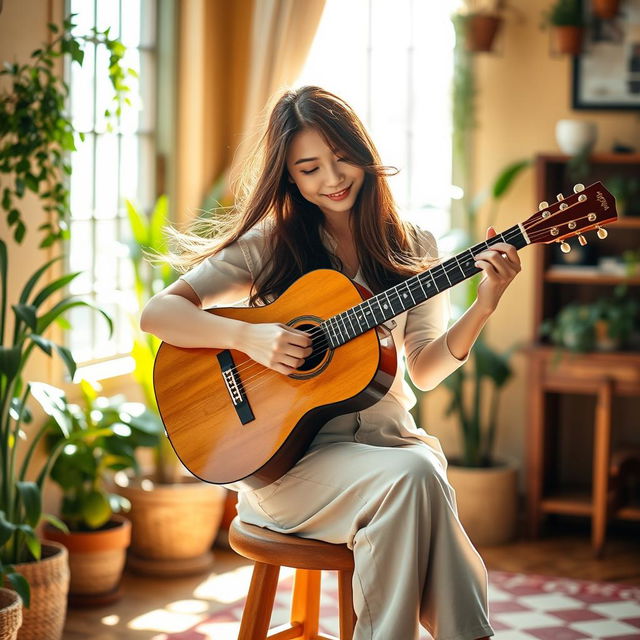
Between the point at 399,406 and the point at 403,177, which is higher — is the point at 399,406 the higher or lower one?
the lower one

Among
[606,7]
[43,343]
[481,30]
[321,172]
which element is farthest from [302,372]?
[606,7]

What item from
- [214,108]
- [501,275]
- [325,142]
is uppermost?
[214,108]

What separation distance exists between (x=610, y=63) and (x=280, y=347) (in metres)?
2.51

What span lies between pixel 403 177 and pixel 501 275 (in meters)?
2.41

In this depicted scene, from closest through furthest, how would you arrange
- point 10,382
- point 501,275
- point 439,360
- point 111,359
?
point 501,275
point 439,360
point 10,382
point 111,359

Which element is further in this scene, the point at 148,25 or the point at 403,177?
the point at 403,177

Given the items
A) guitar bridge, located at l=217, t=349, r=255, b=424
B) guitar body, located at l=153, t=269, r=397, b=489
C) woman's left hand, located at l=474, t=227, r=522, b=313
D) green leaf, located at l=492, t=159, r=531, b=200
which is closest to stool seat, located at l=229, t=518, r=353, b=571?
guitar body, located at l=153, t=269, r=397, b=489

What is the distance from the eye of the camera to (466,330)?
2.10 m

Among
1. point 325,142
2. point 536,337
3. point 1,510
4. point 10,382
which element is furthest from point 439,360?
point 536,337

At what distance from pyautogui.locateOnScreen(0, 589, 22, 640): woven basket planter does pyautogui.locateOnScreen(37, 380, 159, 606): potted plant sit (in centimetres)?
63

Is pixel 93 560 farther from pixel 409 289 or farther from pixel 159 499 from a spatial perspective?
pixel 409 289

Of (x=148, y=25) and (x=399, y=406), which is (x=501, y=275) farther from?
(x=148, y=25)

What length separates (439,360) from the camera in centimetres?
217

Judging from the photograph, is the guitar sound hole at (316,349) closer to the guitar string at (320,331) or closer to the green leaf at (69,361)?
the guitar string at (320,331)
